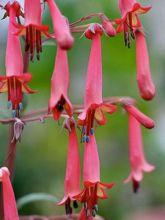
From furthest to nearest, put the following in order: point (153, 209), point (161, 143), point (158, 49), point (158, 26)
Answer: point (158, 26) → point (158, 49) → point (161, 143) → point (153, 209)

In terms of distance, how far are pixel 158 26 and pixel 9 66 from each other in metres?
6.27

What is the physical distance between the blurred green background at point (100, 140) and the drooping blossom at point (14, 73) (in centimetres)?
305

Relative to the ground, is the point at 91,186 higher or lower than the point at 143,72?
lower

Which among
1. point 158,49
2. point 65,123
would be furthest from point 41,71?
point 65,123

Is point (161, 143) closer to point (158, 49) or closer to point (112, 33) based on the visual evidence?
point (158, 49)

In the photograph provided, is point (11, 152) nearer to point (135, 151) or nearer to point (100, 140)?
point (135, 151)

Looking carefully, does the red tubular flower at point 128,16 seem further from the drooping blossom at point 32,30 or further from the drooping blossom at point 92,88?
the drooping blossom at point 32,30

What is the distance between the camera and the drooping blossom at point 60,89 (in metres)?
2.65

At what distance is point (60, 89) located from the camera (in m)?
2.67

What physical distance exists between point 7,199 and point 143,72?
79cm

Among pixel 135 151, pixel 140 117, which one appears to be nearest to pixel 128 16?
pixel 140 117

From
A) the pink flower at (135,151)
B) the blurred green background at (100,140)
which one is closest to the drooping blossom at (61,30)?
the pink flower at (135,151)

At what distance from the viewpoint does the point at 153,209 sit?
6.32m

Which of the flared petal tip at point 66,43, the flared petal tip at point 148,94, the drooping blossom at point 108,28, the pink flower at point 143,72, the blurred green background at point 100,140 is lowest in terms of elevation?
the blurred green background at point 100,140
